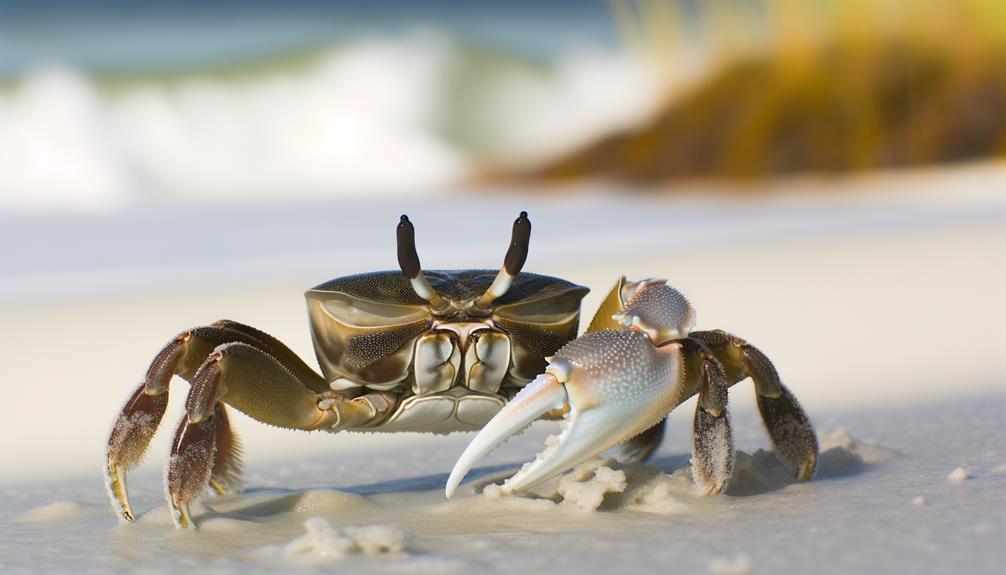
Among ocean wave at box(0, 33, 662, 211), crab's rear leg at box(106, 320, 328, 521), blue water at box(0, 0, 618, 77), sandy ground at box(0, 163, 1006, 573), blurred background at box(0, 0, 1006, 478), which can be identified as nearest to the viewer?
sandy ground at box(0, 163, 1006, 573)

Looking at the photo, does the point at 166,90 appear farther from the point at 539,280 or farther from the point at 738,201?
the point at 539,280

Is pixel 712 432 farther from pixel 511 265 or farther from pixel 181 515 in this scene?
pixel 181 515

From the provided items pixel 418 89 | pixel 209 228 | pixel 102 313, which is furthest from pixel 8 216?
pixel 102 313

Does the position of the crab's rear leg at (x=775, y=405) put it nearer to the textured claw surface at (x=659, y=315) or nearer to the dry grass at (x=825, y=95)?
the textured claw surface at (x=659, y=315)

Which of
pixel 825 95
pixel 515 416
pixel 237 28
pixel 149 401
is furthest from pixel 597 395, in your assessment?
pixel 237 28

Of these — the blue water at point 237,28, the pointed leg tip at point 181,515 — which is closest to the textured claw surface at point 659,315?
the pointed leg tip at point 181,515

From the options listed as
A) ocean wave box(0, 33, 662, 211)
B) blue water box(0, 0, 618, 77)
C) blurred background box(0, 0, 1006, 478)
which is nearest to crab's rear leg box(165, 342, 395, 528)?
blurred background box(0, 0, 1006, 478)

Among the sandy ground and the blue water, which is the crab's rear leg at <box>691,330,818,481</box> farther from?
the blue water
